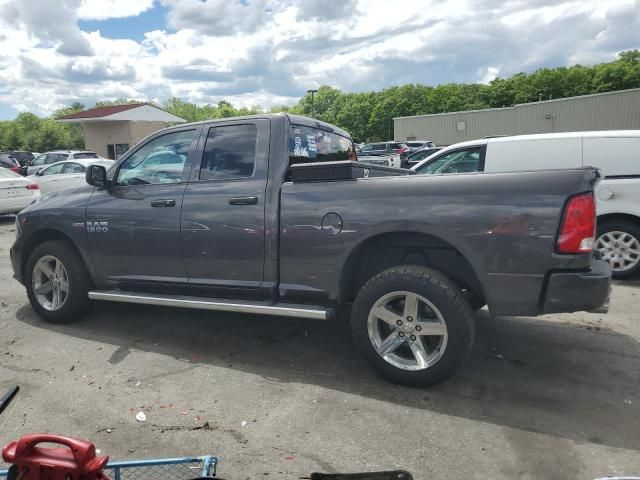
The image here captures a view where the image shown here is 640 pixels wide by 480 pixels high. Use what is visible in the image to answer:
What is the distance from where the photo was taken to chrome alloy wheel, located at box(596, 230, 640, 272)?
6.18m

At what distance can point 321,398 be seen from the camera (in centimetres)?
348

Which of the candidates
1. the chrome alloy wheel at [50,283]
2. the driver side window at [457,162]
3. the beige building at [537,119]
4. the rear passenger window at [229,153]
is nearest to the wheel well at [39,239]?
the chrome alloy wheel at [50,283]

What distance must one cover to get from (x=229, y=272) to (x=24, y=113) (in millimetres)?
126069

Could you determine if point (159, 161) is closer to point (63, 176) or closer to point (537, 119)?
point (63, 176)

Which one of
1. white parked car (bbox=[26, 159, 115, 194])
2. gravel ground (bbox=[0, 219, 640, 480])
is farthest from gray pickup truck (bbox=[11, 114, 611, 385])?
white parked car (bbox=[26, 159, 115, 194])

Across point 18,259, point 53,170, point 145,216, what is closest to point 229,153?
point 145,216

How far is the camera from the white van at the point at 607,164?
6.05 m

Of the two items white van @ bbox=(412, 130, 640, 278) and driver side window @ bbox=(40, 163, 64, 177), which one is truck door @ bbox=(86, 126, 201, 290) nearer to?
white van @ bbox=(412, 130, 640, 278)

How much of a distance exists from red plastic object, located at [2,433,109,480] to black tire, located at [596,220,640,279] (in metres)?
6.22

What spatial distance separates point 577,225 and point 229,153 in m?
2.69

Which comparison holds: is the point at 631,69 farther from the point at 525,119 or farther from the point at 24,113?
the point at 24,113

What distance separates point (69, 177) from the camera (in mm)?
14359

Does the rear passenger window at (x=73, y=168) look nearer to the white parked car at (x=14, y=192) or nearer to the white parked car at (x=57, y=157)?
the white parked car at (x=14, y=192)

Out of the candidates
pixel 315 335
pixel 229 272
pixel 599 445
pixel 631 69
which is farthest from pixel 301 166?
pixel 631 69
